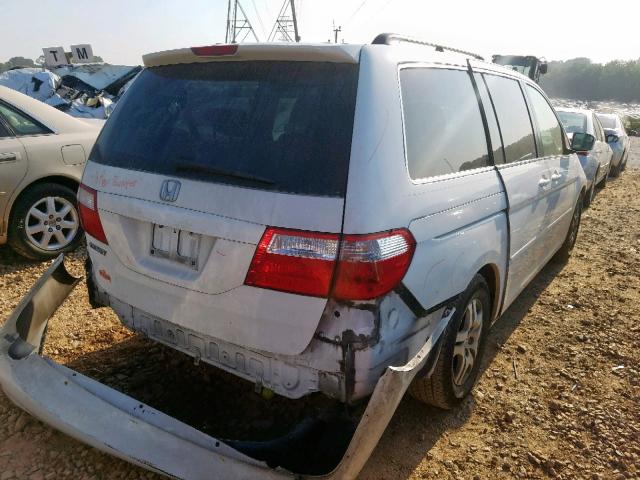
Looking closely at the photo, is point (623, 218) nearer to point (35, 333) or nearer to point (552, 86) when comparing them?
point (35, 333)

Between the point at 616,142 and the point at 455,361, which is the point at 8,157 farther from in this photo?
the point at 616,142

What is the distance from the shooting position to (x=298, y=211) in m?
1.75

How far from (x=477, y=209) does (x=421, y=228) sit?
58 centimetres

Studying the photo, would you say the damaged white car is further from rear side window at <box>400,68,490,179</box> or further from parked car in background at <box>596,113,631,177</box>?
parked car in background at <box>596,113,631,177</box>

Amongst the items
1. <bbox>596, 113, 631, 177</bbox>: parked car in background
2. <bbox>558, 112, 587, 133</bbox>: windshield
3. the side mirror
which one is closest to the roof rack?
the side mirror

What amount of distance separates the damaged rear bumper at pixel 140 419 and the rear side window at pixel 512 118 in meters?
1.39

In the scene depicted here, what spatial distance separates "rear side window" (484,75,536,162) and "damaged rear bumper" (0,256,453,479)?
4.55 ft

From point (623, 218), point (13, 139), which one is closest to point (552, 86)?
point (623, 218)

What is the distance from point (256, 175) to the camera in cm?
186

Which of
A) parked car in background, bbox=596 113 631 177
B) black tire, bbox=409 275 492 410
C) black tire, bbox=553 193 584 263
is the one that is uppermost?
black tire, bbox=409 275 492 410

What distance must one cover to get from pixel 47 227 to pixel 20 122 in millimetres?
992

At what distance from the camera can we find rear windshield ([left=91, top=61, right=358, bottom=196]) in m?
1.82

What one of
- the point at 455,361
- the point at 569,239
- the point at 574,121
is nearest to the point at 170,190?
the point at 455,361

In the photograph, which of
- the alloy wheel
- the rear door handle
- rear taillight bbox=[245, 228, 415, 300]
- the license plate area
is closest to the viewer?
rear taillight bbox=[245, 228, 415, 300]
